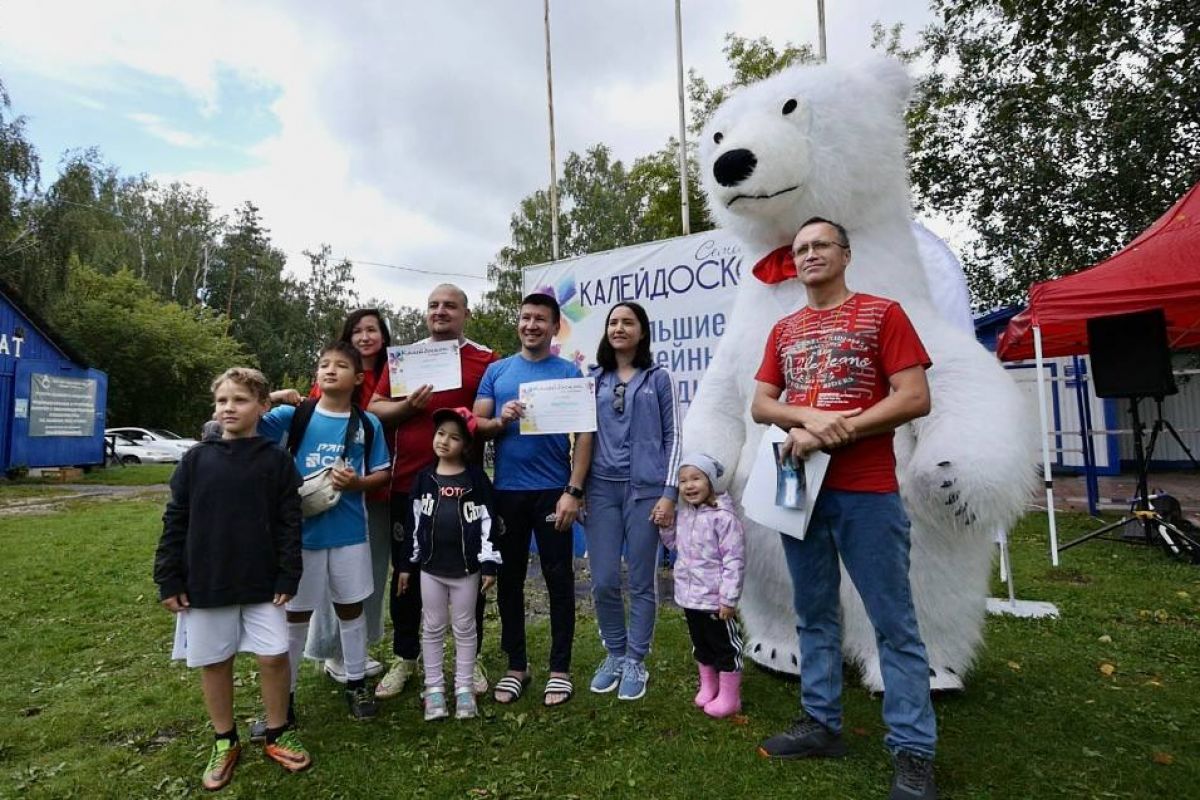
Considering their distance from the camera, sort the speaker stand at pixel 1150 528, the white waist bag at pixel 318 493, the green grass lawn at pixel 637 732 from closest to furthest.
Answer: the green grass lawn at pixel 637 732
the white waist bag at pixel 318 493
the speaker stand at pixel 1150 528

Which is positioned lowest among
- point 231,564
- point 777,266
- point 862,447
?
point 231,564

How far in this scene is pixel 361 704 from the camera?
2.74m

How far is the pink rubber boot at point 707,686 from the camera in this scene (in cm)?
271

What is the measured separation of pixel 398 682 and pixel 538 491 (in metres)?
1.06

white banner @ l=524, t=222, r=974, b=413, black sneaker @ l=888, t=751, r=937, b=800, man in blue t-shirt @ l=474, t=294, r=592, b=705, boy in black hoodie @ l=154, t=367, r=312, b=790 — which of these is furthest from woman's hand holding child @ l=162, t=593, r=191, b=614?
white banner @ l=524, t=222, r=974, b=413

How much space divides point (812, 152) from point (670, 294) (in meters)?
2.23

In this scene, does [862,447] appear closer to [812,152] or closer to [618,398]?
[618,398]

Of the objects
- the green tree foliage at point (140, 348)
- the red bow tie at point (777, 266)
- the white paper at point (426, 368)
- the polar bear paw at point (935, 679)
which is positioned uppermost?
the green tree foliage at point (140, 348)

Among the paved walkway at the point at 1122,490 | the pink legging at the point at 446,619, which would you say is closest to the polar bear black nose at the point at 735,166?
the pink legging at the point at 446,619

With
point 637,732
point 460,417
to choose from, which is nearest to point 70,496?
point 460,417

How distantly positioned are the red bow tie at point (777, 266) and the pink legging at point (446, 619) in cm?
164

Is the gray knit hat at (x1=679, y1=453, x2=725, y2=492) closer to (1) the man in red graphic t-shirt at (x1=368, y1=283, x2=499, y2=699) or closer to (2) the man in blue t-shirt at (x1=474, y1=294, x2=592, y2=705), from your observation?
(2) the man in blue t-shirt at (x1=474, y1=294, x2=592, y2=705)

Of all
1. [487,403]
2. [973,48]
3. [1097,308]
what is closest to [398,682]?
[487,403]

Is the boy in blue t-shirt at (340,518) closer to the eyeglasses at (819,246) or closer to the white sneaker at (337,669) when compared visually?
the white sneaker at (337,669)
